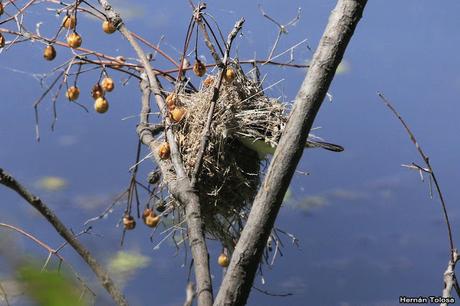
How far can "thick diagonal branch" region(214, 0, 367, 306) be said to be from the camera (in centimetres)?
106

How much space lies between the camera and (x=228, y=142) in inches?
72.2

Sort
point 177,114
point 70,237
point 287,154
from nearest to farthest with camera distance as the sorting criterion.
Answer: point 70,237 < point 287,154 < point 177,114

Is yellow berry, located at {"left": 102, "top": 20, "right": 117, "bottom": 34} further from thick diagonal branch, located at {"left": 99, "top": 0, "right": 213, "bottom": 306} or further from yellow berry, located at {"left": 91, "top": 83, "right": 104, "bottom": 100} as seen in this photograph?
yellow berry, located at {"left": 91, "top": 83, "right": 104, "bottom": 100}

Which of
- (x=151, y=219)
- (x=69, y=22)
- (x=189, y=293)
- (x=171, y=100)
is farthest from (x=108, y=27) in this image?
(x=189, y=293)

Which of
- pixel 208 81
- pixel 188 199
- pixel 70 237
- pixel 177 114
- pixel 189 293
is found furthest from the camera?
pixel 208 81

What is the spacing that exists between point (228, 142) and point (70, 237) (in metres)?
1.00

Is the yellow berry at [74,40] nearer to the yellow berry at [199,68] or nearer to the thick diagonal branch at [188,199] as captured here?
the thick diagonal branch at [188,199]

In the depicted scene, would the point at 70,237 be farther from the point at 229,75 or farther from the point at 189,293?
the point at 229,75

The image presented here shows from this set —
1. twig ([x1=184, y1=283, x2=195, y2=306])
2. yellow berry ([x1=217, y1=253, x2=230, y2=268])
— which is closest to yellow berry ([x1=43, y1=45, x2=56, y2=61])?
yellow berry ([x1=217, y1=253, x2=230, y2=268])

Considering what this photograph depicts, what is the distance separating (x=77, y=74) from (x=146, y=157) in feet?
1.01

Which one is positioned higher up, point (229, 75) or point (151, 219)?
point (229, 75)

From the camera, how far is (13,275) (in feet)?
1.18

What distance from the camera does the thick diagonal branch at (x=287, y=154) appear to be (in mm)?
1061

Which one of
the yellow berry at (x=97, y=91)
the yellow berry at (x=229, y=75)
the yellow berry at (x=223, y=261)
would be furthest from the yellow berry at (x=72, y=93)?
the yellow berry at (x=223, y=261)
